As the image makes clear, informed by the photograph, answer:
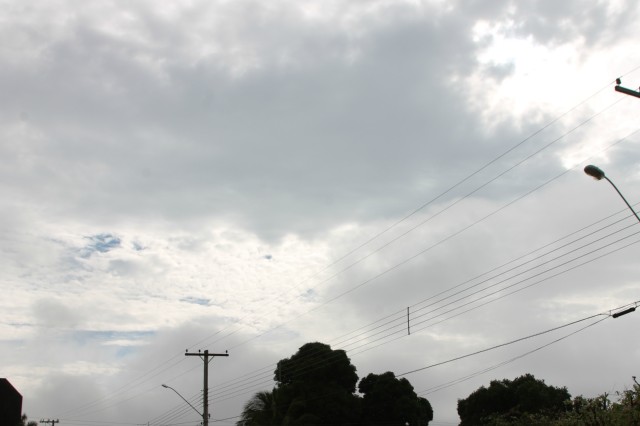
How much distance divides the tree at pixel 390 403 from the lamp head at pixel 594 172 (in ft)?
168

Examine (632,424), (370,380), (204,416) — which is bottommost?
(632,424)

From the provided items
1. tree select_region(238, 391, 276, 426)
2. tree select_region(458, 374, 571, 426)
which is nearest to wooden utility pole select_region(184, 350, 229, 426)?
tree select_region(238, 391, 276, 426)

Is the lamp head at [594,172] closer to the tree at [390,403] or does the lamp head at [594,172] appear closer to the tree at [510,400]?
the tree at [510,400]

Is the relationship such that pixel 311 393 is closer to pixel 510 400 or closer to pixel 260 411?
pixel 260 411

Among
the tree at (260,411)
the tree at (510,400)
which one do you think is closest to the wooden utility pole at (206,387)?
the tree at (260,411)

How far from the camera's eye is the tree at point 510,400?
214ft

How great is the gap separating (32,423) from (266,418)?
1423 inches

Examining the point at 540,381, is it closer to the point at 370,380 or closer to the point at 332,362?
the point at 370,380

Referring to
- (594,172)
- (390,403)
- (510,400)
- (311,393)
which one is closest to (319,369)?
(311,393)

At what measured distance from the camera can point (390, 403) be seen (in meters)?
65.2

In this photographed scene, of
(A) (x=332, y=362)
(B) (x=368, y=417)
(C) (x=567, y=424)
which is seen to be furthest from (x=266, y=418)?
(C) (x=567, y=424)

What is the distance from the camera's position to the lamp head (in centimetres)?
1827

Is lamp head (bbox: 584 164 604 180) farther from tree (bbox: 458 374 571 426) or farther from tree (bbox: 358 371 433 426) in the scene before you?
tree (bbox: 358 371 433 426)

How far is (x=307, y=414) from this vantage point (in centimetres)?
5591
